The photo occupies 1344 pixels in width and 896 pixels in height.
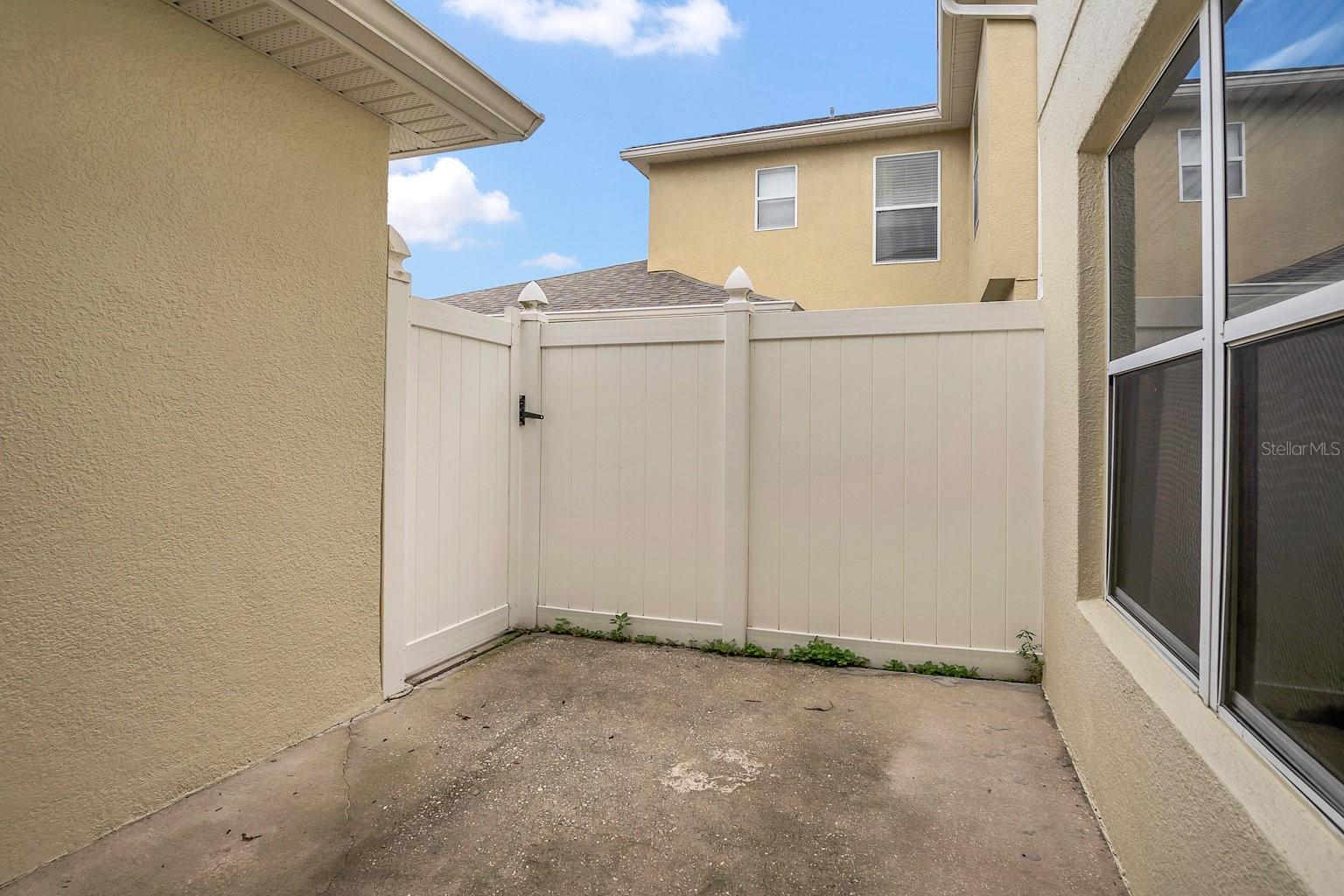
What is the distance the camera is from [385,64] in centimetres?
268

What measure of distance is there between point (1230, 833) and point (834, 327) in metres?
2.87

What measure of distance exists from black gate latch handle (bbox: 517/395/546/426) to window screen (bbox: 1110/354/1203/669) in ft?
10.0

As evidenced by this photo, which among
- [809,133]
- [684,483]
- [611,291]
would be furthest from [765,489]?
[809,133]

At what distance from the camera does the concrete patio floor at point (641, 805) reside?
198cm

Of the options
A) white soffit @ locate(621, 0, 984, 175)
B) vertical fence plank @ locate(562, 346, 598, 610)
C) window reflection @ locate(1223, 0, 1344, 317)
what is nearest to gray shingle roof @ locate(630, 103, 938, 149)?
white soffit @ locate(621, 0, 984, 175)

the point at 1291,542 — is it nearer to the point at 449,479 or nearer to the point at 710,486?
the point at 710,486

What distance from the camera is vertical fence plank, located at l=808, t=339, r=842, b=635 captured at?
3797 mm

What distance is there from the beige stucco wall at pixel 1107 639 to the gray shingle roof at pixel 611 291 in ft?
16.3

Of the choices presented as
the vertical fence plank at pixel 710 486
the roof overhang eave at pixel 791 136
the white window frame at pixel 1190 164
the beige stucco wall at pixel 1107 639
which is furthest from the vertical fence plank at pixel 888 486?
the roof overhang eave at pixel 791 136

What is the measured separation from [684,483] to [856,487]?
98cm

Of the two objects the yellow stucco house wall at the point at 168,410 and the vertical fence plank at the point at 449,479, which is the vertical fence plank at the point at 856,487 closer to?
the vertical fence plank at the point at 449,479

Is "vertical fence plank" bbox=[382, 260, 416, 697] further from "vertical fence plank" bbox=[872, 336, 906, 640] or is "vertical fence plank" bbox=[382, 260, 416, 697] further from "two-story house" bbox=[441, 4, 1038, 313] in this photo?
"two-story house" bbox=[441, 4, 1038, 313]

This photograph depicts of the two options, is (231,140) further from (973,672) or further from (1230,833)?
(973,672)

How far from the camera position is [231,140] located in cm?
251
